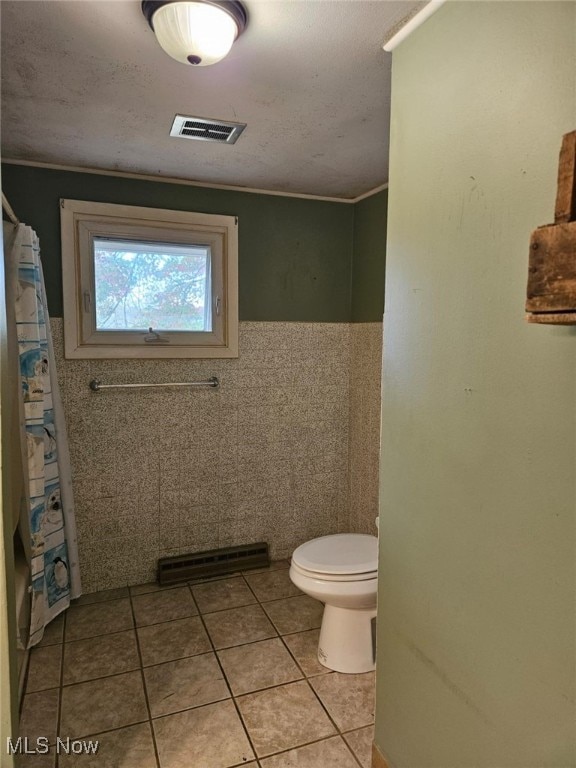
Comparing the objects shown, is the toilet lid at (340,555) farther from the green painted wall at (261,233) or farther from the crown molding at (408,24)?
the crown molding at (408,24)

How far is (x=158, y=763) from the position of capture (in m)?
1.54

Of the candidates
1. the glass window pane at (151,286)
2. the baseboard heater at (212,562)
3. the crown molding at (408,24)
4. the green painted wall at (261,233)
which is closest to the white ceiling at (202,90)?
the crown molding at (408,24)

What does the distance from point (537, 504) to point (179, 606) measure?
2051 mm

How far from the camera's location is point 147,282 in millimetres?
2607

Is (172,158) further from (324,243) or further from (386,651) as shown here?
(386,651)

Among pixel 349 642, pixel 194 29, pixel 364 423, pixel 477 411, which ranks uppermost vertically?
pixel 194 29

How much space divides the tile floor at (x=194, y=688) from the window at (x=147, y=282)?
1.33 m

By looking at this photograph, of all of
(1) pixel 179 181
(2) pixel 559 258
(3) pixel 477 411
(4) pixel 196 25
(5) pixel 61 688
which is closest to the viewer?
(2) pixel 559 258

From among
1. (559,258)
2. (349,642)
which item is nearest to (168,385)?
(349,642)

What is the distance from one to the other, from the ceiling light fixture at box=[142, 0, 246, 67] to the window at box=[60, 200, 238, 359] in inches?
52.5

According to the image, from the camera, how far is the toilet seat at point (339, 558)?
1.93m

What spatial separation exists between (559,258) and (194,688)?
6.38 feet

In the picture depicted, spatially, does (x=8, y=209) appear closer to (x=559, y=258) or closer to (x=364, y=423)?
(x=559, y=258)

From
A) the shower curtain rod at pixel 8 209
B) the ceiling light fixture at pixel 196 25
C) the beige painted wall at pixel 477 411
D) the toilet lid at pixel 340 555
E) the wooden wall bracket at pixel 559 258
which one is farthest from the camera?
the toilet lid at pixel 340 555
